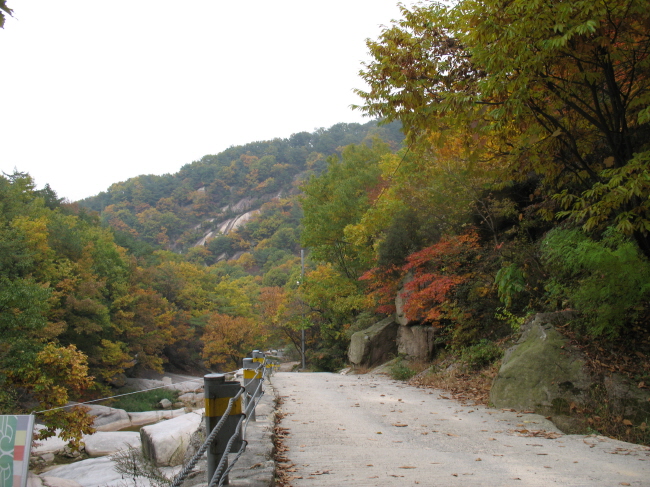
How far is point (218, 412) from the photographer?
3.34m

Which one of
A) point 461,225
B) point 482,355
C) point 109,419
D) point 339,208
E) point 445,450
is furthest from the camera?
point 339,208

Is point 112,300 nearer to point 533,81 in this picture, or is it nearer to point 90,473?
point 90,473

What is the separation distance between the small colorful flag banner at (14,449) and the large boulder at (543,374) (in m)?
7.36

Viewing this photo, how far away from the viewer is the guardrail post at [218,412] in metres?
3.21

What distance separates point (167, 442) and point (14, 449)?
5.15 m

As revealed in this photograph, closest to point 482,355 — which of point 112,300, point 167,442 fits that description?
point 167,442

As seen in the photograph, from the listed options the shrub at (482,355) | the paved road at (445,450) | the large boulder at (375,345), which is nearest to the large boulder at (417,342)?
the large boulder at (375,345)

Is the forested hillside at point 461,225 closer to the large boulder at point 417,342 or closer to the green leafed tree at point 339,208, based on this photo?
the green leafed tree at point 339,208

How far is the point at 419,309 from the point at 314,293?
36.8 feet

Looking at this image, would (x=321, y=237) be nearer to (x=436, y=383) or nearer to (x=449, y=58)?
(x=436, y=383)

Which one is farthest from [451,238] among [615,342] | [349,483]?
[349,483]

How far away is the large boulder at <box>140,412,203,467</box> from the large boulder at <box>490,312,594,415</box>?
5.90m

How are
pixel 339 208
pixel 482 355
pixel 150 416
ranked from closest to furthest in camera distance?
pixel 482 355, pixel 339 208, pixel 150 416

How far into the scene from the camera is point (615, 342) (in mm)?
8102
